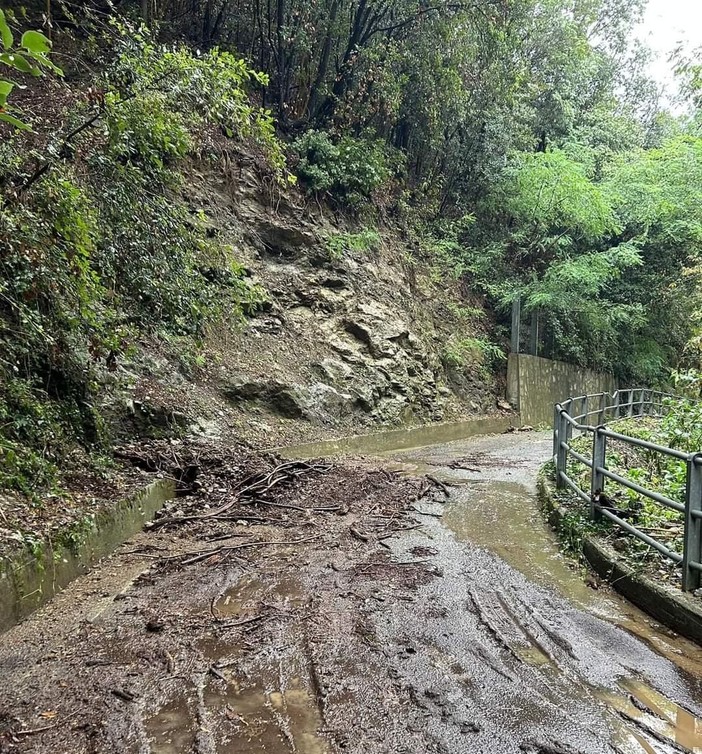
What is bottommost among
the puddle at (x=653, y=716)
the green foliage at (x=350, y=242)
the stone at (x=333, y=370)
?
the puddle at (x=653, y=716)

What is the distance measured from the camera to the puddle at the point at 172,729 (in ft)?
9.21

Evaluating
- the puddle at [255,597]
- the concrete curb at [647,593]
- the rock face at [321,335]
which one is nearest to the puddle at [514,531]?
the concrete curb at [647,593]

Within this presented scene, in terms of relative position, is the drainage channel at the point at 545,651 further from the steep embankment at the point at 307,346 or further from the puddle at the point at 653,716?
the steep embankment at the point at 307,346

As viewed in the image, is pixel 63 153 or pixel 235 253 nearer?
pixel 63 153

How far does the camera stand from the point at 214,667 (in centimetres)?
355

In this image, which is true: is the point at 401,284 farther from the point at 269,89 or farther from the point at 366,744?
the point at 366,744

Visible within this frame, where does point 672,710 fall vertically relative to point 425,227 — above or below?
below

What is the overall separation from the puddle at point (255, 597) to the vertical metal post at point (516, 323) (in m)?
17.5

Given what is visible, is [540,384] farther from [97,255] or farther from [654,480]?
[97,255]

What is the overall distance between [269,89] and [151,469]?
45.6 ft

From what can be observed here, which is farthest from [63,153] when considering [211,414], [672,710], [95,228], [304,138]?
[304,138]

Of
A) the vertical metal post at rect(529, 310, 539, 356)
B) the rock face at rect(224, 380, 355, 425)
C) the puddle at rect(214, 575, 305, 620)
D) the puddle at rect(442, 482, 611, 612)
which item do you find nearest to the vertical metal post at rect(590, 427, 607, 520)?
the puddle at rect(442, 482, 611, 612)

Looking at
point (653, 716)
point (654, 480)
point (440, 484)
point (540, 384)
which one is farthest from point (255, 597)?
point (540, 384)

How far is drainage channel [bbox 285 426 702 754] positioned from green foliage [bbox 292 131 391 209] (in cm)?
1242
